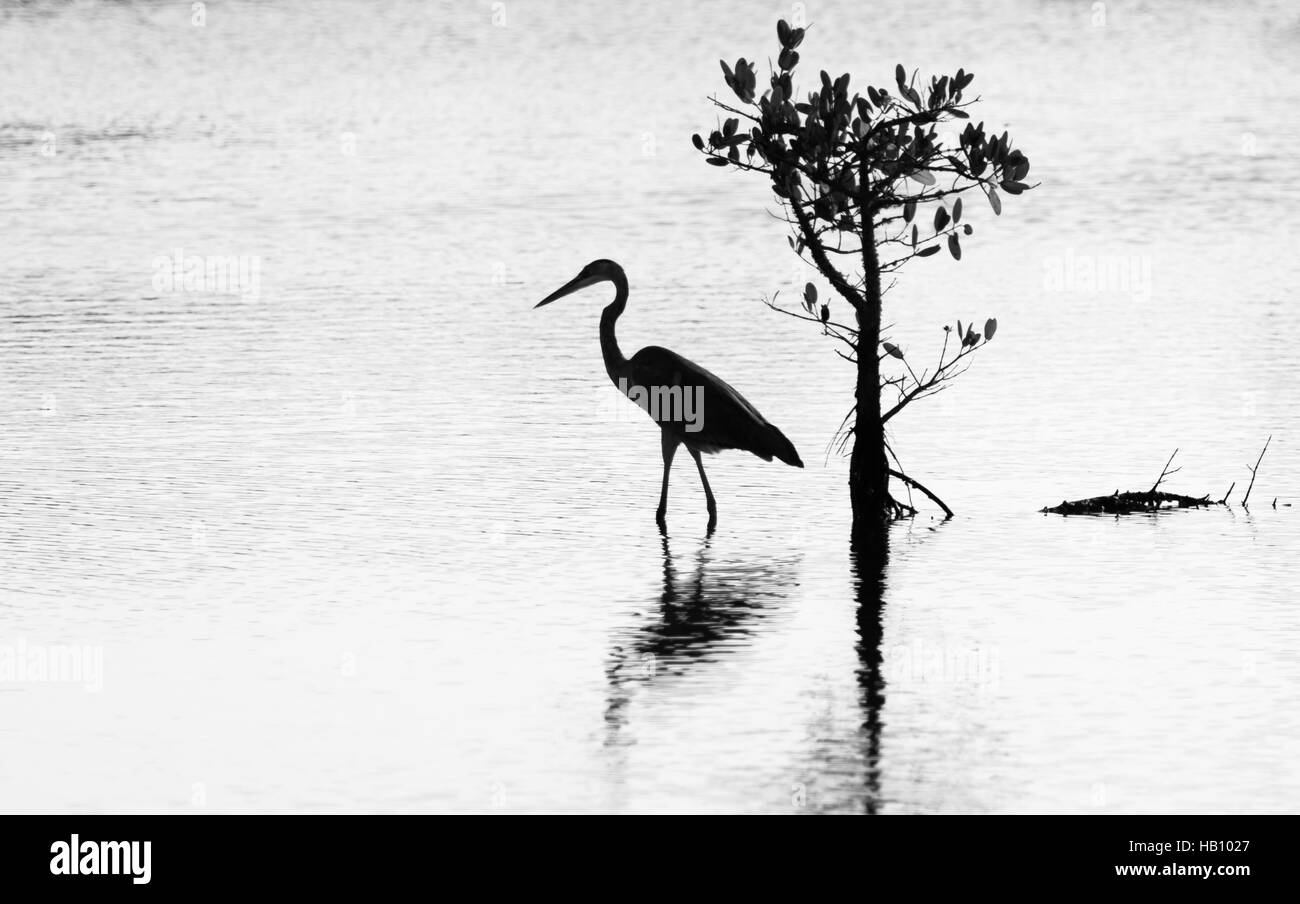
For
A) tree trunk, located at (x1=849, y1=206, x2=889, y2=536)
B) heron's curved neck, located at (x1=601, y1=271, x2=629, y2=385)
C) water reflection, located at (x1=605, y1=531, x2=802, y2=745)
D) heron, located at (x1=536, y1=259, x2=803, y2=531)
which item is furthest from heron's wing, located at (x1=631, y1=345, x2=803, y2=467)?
water reflection, located at (x1=605, y1=531, x2=802, y2=745)

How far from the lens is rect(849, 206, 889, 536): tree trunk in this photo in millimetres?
15648

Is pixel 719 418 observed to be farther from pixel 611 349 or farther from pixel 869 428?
pixel 611 349

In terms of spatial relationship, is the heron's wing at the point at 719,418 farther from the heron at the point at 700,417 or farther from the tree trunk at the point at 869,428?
the tree trunk at the point at 869,428

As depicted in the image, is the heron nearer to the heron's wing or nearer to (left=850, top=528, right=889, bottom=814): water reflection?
the heron's wing

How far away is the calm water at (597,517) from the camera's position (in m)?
10.4

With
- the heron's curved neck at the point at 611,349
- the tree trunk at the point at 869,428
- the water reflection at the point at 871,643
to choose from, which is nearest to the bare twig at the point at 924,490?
the tree trunk at the point at 869,428

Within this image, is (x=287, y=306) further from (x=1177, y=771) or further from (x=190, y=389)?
(x=1177, y=771)

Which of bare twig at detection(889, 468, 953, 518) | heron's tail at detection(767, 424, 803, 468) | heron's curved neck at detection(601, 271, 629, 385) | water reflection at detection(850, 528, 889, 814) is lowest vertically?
water reflection at detection(850, 528, 889, 814)

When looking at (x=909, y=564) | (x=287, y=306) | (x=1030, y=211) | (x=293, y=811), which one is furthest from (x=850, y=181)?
(x=1030, y=211)

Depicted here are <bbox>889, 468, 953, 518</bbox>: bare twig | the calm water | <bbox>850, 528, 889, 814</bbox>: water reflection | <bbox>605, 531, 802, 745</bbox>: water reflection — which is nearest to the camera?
<bbox>850, 528, 889, 814</bbox>: water reflection

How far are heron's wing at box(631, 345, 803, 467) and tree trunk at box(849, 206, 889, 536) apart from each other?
516 millimetres

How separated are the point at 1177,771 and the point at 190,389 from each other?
13600mm

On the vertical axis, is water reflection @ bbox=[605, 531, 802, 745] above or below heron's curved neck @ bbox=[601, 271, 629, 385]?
below

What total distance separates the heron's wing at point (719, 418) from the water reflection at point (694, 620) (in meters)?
1.21
